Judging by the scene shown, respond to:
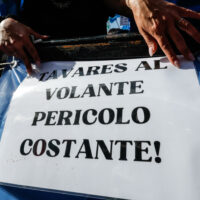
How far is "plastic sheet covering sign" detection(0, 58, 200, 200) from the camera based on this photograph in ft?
1.89

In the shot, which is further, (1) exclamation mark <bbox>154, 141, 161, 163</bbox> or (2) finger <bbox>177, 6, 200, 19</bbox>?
(2) finger <bbox>177, 6, 200, 19</bbox>

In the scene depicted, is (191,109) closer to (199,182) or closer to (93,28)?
Result: (199,182)

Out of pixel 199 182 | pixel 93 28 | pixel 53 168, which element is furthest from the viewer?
pixel 93 28

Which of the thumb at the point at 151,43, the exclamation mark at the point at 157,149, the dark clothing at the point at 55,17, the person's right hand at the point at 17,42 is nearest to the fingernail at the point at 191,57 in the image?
the thumb at the point at 151,43

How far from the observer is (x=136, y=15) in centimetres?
89

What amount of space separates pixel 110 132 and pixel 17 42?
63 centimetres

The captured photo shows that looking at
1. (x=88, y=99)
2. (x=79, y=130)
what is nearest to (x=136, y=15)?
(x=88, y=99)

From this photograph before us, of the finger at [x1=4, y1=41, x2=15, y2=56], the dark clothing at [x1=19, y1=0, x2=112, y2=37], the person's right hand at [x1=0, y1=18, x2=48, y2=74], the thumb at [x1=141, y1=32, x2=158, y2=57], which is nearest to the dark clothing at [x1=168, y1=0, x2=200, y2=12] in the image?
the dark clothing at [x1=19, y1=0, x2=112, y2=37]

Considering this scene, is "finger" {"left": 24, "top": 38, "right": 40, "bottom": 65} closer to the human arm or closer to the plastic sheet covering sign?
the plastic sheet covering sign

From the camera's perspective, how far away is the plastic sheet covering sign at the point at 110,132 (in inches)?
22.6

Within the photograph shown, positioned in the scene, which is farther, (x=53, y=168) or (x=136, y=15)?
(x=136, y=15)

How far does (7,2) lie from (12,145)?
2.89 feet

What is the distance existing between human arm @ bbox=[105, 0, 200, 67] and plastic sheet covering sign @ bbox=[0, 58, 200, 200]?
0.05m

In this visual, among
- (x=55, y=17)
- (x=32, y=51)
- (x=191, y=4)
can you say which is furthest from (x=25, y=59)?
(x=191, y=4)
